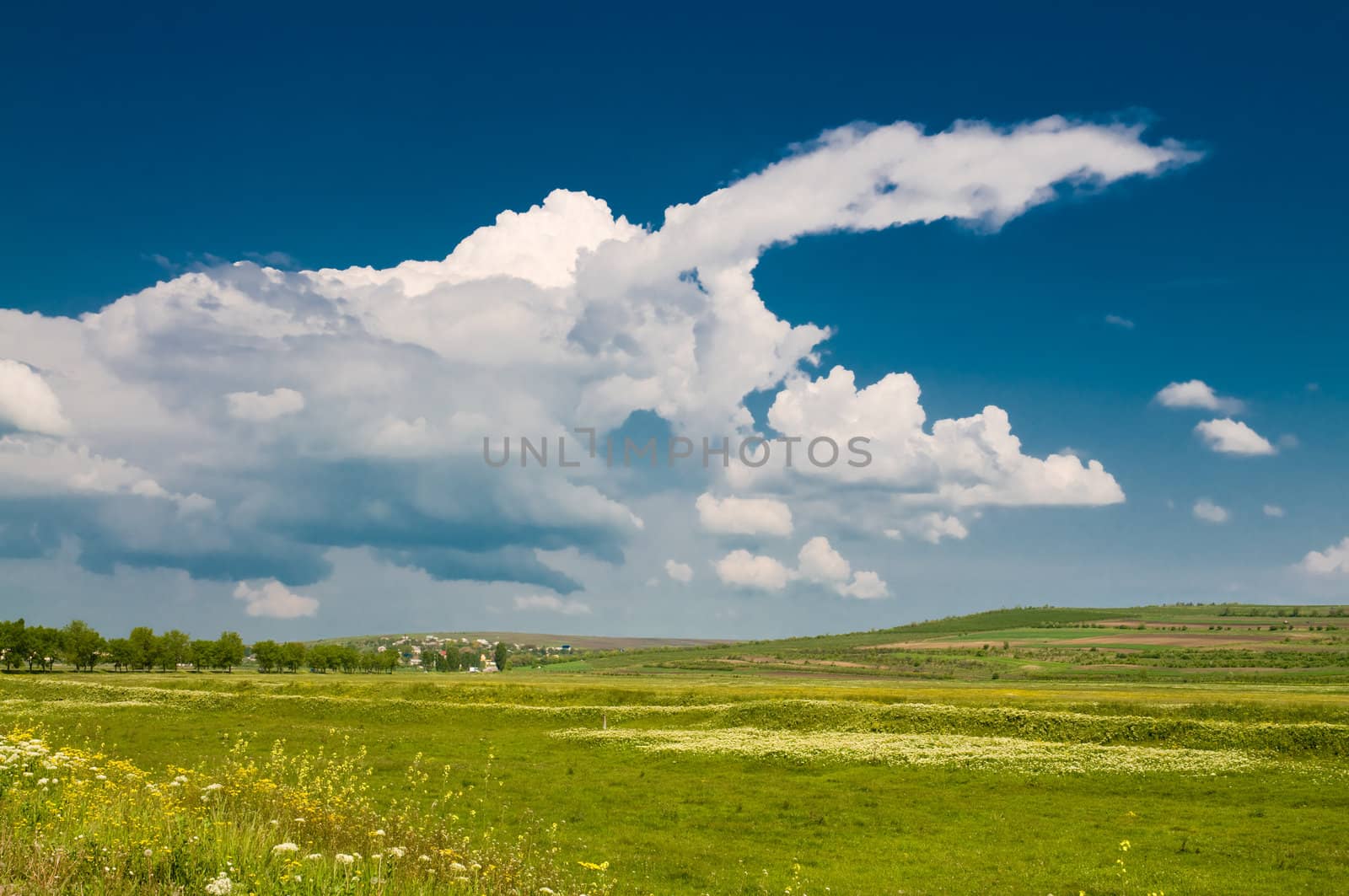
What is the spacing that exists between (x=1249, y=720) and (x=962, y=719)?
722 inches

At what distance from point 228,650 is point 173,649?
38.6 ft

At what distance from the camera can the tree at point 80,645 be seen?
14338cm

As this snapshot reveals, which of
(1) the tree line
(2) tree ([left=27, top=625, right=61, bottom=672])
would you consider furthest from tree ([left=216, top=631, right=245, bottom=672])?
(2) tree ([left=27, top=625, right=61, bottom=672])

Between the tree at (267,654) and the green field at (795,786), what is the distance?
104715mm

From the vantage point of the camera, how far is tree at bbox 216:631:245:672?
548 feet

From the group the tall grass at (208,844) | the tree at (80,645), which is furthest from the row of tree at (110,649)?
the tall grass at (208,844)

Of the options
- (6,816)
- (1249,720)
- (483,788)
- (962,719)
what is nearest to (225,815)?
(6,816)

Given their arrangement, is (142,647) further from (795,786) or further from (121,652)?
(795,786)

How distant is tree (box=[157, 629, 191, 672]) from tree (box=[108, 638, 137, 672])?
4.30 meters

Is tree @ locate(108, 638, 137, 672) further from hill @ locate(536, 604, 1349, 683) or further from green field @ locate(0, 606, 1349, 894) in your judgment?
hill @ locate(536, 604, 1349, 683)

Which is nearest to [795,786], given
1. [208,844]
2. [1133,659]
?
[208,844]

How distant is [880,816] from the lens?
1184 inches

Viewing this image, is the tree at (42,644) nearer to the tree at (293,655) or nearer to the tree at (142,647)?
the tree at (142,647)

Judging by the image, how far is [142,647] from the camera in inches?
6063
